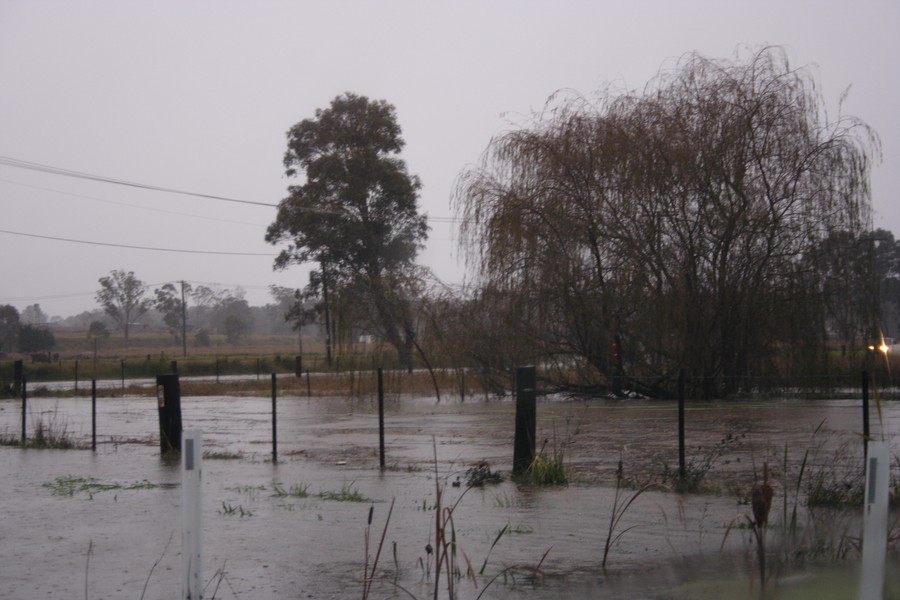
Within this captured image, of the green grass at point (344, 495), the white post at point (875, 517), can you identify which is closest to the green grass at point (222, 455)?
the green grass at point (344, 495)

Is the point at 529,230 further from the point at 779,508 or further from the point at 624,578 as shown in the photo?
the point at 624,578

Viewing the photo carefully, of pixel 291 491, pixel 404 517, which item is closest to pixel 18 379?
pixel 291 491

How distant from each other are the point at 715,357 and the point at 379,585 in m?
21.9

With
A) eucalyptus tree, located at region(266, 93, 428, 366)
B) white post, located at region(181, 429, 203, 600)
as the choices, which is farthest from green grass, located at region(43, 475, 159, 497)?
eucalyptus tree, located at region(266, 93, 428, 366)

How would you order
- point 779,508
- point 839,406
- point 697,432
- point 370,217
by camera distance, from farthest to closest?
point 370,217 < point 839,406 < point 697,432 < point 779,508

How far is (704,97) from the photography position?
91.1 feet

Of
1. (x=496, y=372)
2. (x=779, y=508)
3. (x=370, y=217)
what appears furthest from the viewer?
(x=370, y=217)

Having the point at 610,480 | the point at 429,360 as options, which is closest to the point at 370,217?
the point at 429,360

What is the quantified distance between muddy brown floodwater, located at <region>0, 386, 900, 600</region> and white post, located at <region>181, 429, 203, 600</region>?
1.24m

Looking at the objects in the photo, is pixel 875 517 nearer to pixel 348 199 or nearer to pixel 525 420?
pixel 525 420

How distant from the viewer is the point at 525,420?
12141 millimetres

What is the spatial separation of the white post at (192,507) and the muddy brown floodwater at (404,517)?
49.0 inches

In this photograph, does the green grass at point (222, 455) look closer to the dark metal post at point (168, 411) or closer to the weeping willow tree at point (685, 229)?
the dark metal post at point (168, 411)

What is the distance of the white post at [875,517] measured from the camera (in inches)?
192
